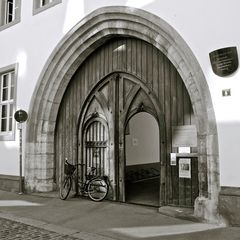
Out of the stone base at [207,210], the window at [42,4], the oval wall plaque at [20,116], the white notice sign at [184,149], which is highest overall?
the window at [42,4]

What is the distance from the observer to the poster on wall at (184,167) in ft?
22.1

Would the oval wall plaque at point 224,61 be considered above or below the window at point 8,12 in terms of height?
below

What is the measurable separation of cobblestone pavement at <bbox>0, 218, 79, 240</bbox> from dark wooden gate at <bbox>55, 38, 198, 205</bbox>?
261 centimetres

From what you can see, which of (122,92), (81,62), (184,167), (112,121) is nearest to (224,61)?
(184,167)

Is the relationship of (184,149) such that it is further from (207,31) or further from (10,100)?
(10,100)

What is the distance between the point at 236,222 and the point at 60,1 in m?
7.09

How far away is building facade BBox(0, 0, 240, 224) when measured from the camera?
5.95 metres

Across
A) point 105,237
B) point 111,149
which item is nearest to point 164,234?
point 105,237

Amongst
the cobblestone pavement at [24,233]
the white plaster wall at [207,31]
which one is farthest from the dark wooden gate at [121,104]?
the cobblestone pavement at [24,233]

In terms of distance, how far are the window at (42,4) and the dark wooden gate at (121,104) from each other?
196 centimetres

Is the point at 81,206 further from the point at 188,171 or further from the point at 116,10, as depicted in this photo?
the point at 116,10

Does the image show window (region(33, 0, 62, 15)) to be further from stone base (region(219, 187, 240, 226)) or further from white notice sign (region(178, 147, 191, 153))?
stone base (region(219, 187, 240, 226))

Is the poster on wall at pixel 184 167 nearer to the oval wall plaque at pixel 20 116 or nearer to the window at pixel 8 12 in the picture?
the oval wall plaque at pixel 20 116

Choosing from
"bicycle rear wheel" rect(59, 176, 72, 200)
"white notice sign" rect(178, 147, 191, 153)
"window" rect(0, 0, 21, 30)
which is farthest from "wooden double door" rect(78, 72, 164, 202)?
"window" rect(0, 0, 21, 30)
